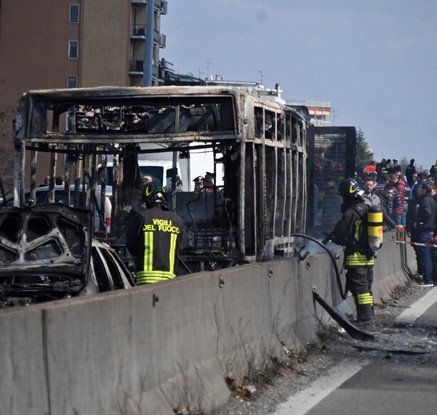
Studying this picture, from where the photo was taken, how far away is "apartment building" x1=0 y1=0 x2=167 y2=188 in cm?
8844

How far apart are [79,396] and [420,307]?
12363 millimetres

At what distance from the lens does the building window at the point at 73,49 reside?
9112 centimetres

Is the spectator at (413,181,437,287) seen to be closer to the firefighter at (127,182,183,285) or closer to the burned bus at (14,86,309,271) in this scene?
the burned bus at (14,86,309,271)

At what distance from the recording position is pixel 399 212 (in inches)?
1213

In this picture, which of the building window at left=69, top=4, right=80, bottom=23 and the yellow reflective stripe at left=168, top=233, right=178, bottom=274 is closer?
the yellow reflective stripe at left=168, top=233, right=178, bottom=274

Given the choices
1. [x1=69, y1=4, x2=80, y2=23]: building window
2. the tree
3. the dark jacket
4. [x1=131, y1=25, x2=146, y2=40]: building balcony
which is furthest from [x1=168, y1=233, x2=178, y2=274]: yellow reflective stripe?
[x1=131, y1=25, x2=146, y2=40]: building balcony

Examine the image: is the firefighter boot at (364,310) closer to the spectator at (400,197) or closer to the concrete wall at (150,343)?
the concrete wall at (150,343)

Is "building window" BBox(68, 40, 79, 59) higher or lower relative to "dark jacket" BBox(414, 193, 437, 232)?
higher

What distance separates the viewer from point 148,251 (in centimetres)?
1141

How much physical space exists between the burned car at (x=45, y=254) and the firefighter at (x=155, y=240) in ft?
4.13

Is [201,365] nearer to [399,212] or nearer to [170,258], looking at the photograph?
[170,258]

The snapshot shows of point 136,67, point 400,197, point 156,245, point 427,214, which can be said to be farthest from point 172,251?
point 136,67

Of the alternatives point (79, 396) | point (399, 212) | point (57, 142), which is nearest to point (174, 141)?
point (57, 142)

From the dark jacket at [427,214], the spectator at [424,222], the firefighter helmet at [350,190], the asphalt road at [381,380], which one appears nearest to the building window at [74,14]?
→ the spectator at [424,222]
